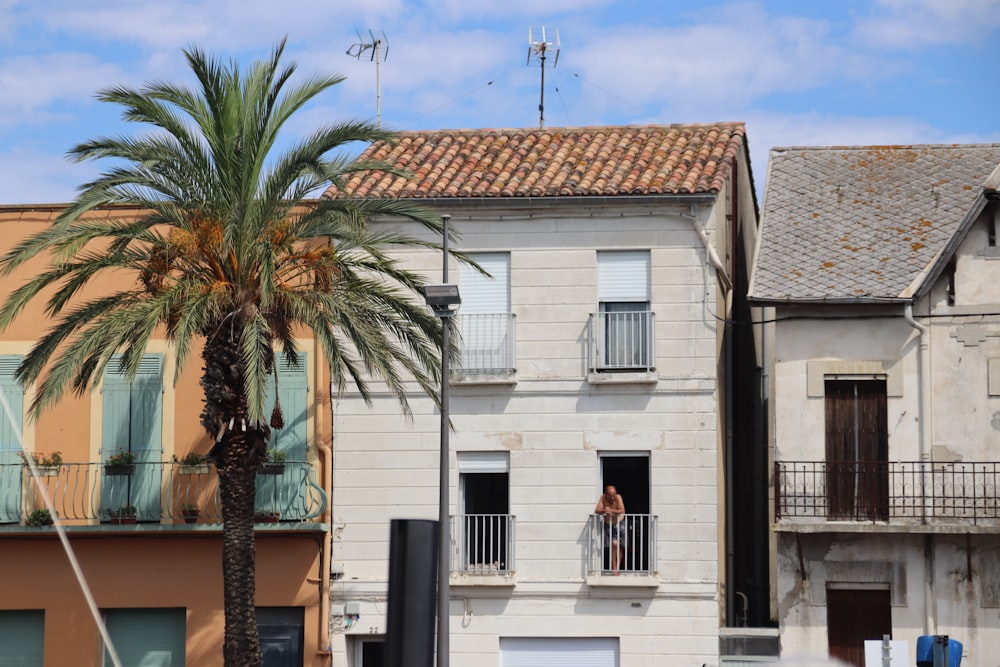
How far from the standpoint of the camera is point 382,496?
2436 centimetres

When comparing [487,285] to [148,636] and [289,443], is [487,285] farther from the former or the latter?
[148,636]

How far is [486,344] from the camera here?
24406 mm

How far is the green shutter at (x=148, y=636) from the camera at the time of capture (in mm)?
24156

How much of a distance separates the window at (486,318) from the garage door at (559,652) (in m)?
4.32

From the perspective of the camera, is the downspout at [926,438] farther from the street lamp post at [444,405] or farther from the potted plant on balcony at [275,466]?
the potted plant on balcony at [275,466]

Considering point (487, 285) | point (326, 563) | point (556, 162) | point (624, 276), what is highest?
point (556, 162)

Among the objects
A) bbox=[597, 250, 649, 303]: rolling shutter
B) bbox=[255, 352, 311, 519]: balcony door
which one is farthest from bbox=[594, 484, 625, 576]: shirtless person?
bbox=[255, 352, 311, 519]: balcony door

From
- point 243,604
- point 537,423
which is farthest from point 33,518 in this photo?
point 537,423

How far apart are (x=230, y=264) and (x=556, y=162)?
7280 millimetres

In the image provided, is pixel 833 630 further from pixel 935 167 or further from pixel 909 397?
pixel 935 167

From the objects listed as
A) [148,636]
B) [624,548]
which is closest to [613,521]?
[624,548]

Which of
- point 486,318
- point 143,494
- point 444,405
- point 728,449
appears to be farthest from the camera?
point 728,449

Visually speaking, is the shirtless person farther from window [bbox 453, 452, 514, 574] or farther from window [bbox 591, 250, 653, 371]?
window [bbox 591, 250, 653, 371]

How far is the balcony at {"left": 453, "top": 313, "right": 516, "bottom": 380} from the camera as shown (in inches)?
956
